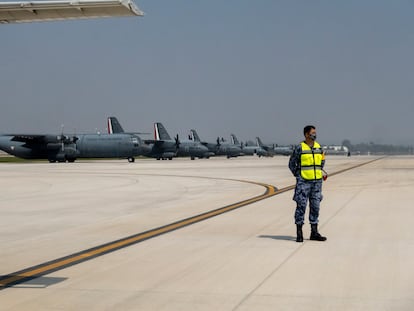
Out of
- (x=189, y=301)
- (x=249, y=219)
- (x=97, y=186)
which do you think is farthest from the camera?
(x=97, y=186)

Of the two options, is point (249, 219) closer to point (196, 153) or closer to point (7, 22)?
point (7, 22)

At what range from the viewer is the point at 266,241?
12242mm

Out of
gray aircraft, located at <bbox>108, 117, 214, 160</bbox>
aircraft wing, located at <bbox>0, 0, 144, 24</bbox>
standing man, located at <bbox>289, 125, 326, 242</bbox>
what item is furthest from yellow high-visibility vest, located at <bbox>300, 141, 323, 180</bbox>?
gray aircraft, located at <bbox>108, 117, 214, 160</bbox>

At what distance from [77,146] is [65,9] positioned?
7629 centimetres

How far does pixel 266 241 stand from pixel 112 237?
133 inches

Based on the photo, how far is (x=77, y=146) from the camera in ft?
270

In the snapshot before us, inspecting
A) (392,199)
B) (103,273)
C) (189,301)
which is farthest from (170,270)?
(392,199)

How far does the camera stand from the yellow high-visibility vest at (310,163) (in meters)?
12.4

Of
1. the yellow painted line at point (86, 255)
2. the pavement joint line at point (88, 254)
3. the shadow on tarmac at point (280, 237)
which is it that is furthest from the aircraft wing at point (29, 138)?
the shadow on tarmac at point (280, 237)

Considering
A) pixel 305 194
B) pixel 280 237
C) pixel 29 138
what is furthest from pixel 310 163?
pixel 29 138

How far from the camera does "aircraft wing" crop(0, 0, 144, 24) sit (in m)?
7.46

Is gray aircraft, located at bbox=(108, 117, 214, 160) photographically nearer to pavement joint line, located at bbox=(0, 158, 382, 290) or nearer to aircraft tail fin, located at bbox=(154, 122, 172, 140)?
aircraft tail fin, located at bbox=(154, 122, 172, 140)

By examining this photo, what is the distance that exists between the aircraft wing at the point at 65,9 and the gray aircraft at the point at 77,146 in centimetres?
7291

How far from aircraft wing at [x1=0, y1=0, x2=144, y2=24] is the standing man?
233 inches
